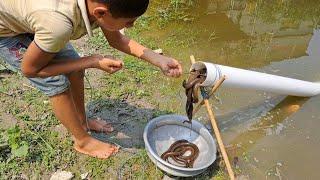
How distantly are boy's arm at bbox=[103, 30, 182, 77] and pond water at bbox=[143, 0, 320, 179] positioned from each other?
3.73 feet

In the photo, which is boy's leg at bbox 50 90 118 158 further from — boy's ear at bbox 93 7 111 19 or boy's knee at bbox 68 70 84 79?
boy's ear at bbox 93 7 111 19

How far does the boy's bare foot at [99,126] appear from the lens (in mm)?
3725

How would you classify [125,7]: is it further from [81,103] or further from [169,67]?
[81,103]

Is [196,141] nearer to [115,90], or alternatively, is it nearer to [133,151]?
[133,151]

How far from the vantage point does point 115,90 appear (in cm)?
422

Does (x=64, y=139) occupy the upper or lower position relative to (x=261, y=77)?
lower

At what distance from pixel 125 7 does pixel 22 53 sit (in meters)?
0.98

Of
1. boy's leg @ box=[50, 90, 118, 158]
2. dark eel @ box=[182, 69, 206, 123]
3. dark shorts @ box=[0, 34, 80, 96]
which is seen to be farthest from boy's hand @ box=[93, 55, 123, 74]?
dark eel @ box=[182, 69, 206, 123]

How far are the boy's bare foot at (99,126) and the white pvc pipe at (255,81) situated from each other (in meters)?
1.05

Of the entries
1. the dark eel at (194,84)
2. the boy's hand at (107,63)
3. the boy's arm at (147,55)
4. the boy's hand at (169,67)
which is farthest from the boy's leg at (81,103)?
the dark eel at (194,84)

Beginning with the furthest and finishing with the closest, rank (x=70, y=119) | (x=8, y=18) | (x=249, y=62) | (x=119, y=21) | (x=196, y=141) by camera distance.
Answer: (x=249, y=62) → (x=196, y=141) → (x=70, y=119) → (x=8, y=18) → (x=119, y=21)

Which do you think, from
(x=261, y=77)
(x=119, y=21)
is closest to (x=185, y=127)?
(x=261, y=77)

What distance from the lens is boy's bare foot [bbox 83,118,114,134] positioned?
12.2ft

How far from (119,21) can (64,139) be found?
5.28 feet
